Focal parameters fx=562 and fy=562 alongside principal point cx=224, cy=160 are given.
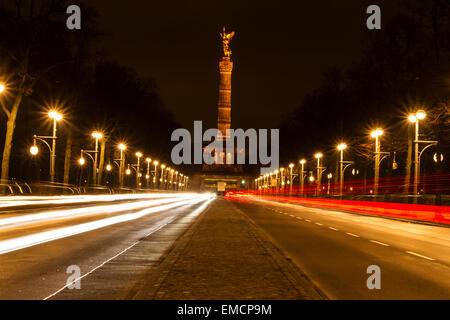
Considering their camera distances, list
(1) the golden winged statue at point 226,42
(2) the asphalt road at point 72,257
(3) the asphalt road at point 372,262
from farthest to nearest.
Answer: (1) the golden winged statue at point 226,42, (3) the asphalt road at point 372,262, (2) the asphalt road at point 72,257

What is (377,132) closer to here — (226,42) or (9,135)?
(9,135)

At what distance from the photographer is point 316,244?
16391 millimetres

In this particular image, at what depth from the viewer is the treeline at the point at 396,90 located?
124 feet

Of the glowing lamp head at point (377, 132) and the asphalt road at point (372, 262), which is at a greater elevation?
the glowing lamp head at point (377, 132)

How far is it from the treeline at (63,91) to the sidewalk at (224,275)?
2583 cm

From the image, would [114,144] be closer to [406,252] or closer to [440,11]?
[440,11]

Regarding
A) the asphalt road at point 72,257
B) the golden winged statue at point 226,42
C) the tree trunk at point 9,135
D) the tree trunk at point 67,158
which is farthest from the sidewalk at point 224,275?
the golden winged statue at point 226,42

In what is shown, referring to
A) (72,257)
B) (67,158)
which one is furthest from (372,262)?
(67,158)

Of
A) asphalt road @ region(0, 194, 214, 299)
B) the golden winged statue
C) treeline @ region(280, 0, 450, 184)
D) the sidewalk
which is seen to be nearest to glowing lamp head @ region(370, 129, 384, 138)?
treeline @ region(280, 0, 450, 184)

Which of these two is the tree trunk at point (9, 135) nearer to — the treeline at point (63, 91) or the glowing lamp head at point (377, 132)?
the treeline at point (63, 91)

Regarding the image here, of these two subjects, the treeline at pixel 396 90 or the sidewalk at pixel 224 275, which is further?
the treeline at pixel 396 90

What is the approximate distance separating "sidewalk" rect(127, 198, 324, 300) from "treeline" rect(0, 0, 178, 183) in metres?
25.8
